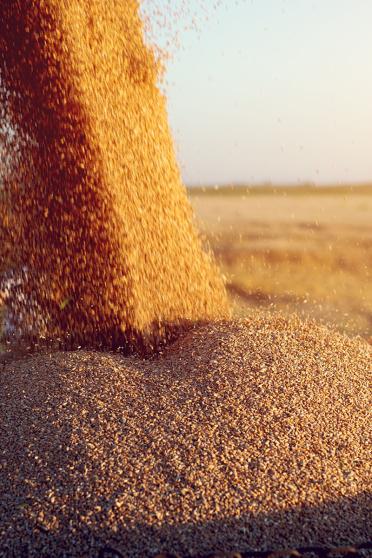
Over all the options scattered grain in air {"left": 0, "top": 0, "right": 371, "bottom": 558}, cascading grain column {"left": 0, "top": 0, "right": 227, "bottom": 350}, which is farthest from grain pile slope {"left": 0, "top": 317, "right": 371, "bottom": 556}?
cascading grain column {"left": 0, "top": 0, "right": 227, "bottom": 350}

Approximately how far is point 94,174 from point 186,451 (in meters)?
1.30

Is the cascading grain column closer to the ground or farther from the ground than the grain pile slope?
farther from the ground

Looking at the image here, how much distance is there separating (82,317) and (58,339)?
0.52ft

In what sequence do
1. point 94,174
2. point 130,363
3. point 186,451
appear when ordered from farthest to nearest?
point 94,174, point 130,363, point 186,451

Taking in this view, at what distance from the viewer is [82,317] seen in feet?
10.2

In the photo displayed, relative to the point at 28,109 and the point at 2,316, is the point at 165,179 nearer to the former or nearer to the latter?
the point at 28,109

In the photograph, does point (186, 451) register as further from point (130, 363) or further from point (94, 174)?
point (94, 174)

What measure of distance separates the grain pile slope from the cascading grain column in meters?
0.42

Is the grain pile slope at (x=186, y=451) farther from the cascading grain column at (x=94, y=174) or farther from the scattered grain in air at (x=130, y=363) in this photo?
the cascading grain column at (x=94, y=174)

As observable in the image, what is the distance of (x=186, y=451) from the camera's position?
6.47 ft

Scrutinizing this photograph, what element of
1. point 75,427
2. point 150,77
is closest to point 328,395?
point 75,427

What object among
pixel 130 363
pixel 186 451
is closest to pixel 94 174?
pixel 130 363

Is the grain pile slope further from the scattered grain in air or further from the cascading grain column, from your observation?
the cascading grain column

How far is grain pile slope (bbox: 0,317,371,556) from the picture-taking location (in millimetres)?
1739
